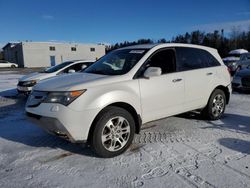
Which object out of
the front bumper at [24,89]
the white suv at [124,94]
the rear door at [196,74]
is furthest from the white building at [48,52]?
the white suv at [124,94]

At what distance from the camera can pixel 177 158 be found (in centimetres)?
384

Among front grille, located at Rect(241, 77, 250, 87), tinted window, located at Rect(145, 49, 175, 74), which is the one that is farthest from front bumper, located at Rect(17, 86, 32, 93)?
front grille, located at Rect(241, 77, 250, 87)

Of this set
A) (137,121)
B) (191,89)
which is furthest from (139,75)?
(191,89)

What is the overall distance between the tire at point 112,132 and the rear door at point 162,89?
1.37 feet

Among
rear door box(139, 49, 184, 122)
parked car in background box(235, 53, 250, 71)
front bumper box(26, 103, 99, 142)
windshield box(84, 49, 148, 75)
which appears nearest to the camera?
front bumper box(26, 103, 99, 142)

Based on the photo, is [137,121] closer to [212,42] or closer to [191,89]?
[191,89]

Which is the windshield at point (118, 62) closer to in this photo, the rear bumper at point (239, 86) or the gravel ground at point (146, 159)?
the gravel ground at point (146, 159)

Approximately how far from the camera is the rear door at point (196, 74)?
5039 mm

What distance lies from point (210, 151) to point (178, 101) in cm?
117

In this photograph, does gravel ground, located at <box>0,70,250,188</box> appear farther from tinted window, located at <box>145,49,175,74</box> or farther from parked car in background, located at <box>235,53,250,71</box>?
parked car in background, located at <box>235,53,250,71</box>

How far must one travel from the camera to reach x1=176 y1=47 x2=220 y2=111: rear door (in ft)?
16.5

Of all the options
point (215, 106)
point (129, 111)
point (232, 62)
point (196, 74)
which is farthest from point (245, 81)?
point (232, 62)

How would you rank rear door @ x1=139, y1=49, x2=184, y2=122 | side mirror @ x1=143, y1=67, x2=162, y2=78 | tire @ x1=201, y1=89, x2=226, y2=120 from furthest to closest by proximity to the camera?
tire @ x1=201, y1=89, x2=226, y2=120 → rear door @ x1=139, y1=49, x2=184, y2=122 → side mirror @ x1=143, y1=67, x2=162, y2=78

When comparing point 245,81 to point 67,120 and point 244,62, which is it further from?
point 67,120
